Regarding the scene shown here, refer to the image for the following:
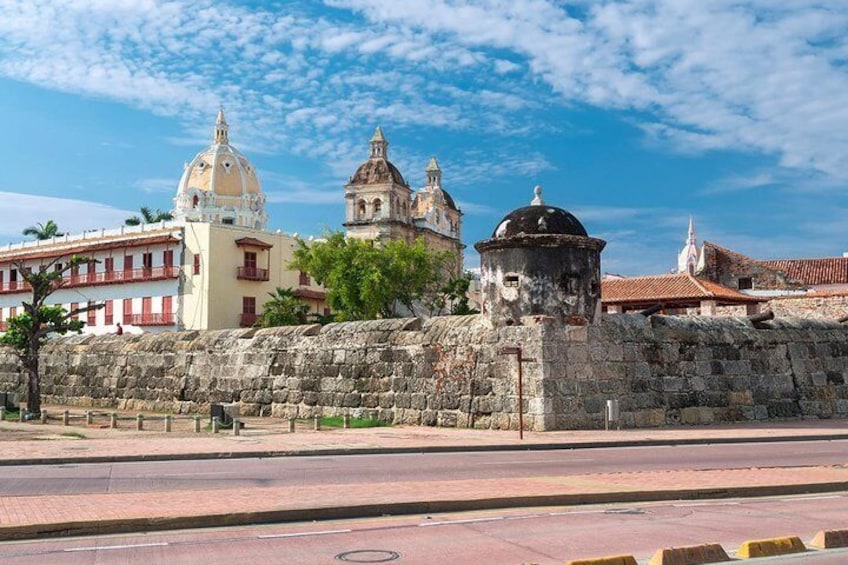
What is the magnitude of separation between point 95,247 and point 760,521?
2611 inches

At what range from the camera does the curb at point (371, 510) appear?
8.23m

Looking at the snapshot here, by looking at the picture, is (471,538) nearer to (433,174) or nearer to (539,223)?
(539,223)

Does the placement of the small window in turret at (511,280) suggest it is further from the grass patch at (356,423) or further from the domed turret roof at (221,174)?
the domed turret roof at (221,174)

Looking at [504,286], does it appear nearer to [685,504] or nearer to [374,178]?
[685,504]

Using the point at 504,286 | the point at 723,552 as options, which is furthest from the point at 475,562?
the point at 504,286

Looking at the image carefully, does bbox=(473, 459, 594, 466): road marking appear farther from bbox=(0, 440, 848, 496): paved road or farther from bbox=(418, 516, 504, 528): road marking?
bbox=(418, 516, 504, 528): road marking

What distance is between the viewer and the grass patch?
2173 cm

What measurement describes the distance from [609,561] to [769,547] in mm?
1609

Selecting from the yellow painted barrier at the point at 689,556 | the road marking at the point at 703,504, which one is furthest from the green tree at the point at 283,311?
the yellow painted barrier at the point at 689,556

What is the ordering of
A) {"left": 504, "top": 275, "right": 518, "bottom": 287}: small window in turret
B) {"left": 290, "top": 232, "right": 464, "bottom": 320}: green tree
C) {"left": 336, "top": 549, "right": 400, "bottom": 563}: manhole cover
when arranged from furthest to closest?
{"left": 290, "top": 232, "right": 464, "bottom": 320}: green tree, {"left": 504, "top": 275, "right": 518, "bottom": 287}: small window in turret, {"left": 336, "top": 549, "right": 400, "bottom": 563}: manhole cover

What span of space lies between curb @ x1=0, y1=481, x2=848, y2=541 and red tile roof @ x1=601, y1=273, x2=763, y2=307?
87.2 ft

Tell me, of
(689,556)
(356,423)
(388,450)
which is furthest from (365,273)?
(689,556)

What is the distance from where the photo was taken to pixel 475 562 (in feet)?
22.8

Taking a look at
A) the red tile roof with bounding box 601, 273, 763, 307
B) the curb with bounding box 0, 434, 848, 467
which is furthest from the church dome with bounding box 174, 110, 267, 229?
the curb with bounding box 0, 434, 848, 467
